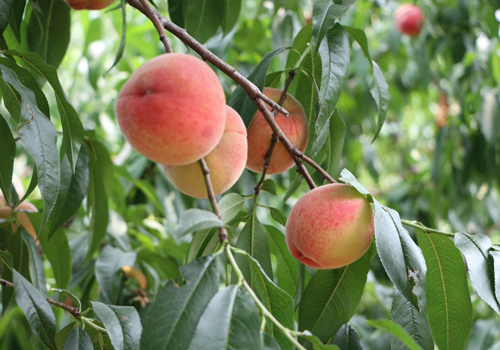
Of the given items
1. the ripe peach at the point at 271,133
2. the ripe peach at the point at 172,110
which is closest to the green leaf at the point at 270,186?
the ripe peach at the point at 271,133

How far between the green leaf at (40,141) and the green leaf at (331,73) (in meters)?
0.44

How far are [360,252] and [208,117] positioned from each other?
0.39 m

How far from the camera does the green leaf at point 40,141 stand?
67cm

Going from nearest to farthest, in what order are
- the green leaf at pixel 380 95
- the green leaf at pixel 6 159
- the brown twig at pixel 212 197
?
the brown twig at pixel 212 197 < the green leaf at pixel 6 159 < the green leaf at pixel 380 95

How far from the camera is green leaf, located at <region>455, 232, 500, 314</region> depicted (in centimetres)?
68

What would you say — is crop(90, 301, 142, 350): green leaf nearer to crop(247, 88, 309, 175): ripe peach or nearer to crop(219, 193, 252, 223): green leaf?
crop(219, 193, 252, 223): green leaf

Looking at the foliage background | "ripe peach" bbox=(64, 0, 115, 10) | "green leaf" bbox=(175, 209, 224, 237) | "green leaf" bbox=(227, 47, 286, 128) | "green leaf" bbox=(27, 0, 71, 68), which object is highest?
"ripe peach" bbox=(64, 0, 115, 10)

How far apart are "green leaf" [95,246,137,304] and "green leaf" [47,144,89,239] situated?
0.73ft

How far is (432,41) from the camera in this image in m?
2.73

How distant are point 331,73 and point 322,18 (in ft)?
0.34

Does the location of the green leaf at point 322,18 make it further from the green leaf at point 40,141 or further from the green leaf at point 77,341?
the green leaf at point 77,341

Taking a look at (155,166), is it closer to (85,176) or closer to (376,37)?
(85,176)

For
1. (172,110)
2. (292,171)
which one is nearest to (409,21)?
(292,171)

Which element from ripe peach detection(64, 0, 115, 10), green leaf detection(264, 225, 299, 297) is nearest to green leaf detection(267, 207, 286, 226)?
green leaf detection(264, 225, 299, 297)
